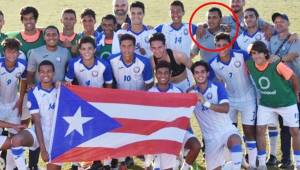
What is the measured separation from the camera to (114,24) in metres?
7.28

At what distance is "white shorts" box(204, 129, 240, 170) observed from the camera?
6.37 meters

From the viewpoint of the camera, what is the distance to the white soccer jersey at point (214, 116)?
637 centimetres

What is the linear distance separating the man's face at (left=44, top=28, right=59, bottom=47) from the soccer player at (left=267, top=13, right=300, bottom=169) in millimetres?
2797

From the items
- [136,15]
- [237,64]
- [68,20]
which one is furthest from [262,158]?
[68,20]

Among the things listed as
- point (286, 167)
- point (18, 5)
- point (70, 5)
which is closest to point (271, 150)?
point (286, 167)

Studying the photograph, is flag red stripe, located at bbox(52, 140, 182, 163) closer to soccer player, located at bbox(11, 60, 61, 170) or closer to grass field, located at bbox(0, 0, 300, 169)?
soccer player, located at bbox(11, 60, 61, 170)

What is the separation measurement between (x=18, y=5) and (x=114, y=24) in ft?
56.3

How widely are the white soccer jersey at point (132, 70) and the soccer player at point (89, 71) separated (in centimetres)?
12

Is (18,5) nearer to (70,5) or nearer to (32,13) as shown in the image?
(70,5)

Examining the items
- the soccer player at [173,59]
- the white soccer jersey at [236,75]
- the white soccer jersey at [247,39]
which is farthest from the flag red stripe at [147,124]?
the white soccer jersey at [247,39]

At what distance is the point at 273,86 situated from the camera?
6574 millimetres

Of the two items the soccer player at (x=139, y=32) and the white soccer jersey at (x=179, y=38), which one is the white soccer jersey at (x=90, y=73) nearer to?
the soccer player at (x=139, y=32)

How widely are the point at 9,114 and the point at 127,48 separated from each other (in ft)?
5.63

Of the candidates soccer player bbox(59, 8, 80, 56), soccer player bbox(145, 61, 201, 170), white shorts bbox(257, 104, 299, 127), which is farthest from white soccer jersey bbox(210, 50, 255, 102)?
soccer player bbox(59, 8, 80, 56)
